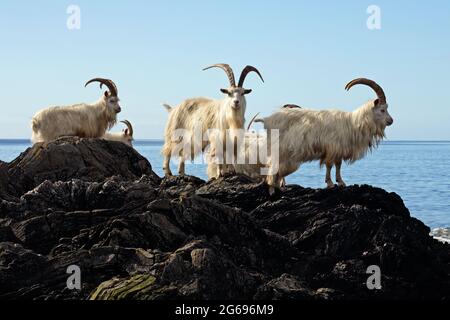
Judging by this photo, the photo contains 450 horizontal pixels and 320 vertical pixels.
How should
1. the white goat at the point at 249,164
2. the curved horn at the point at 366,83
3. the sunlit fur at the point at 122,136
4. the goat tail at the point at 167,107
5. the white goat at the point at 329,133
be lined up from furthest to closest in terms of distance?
the sunlit fur at the point at 122,136
the goat tail at the point at 167,107
the white goat at the point at 249,164
the curved horn at the point at 366,83
the white goat at the point at 329,133

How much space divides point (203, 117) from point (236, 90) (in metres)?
1.17

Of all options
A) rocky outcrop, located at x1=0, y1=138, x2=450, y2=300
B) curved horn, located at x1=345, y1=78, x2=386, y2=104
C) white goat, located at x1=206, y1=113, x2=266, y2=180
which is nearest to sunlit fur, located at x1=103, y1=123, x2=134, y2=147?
white goat, located at x1=206, y1=113, x2=266, y2=180

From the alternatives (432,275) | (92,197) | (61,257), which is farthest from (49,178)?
(432,275)

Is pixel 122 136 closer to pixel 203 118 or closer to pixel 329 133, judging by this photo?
→ pixel 203 118

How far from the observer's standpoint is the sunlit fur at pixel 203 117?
14461 millimetres

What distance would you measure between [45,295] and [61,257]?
1.89 ft

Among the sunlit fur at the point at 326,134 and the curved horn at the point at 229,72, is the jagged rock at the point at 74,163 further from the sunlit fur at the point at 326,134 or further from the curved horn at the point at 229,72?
the sunlit fur at the point at 326,134

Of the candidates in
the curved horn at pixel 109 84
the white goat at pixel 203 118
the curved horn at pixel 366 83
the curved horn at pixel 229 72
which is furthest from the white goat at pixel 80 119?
the curved horn at pixel 366 83

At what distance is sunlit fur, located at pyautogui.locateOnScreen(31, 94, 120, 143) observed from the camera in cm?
1753

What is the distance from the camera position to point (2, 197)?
1206cm

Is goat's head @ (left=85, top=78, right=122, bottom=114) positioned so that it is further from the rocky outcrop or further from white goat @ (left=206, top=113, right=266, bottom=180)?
the rocky outcrop

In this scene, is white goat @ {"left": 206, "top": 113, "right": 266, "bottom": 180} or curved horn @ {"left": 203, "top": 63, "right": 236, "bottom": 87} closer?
curved horn @ {"left": 203, "top": 63, "right": 236, "bottom": 87}
